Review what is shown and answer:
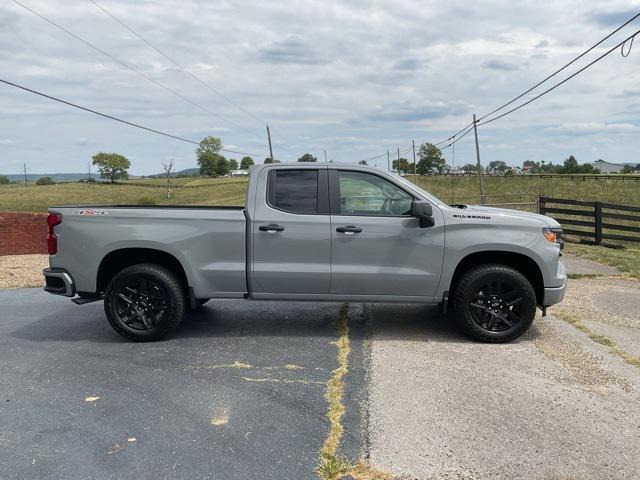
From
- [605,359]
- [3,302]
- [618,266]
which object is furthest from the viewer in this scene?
[618,266]

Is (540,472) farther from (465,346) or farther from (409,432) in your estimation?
(465,346)

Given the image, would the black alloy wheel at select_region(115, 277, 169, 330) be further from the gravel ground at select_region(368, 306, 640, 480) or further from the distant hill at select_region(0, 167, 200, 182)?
the distant hill at select_region(0, 167, 200, 182)

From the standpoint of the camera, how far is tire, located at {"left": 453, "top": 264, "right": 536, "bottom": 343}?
511 cm

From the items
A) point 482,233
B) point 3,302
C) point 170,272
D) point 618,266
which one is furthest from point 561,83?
point 3,302

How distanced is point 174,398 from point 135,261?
1.94 m

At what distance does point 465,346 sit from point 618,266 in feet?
22.1

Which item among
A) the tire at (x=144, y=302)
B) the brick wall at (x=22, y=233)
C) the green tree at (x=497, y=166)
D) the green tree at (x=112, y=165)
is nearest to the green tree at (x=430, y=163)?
the green tree at (x=497, y=166)

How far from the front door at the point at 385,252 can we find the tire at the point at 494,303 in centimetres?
33

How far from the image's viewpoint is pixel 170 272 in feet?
17.4

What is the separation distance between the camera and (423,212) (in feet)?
16.1

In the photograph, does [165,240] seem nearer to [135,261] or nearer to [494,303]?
[135,261]

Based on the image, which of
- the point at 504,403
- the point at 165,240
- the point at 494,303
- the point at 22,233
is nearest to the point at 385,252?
the point at 494,303

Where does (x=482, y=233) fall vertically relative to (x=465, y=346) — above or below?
above

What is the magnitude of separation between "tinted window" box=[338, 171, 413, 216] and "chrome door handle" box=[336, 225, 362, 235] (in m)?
0.18
